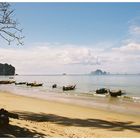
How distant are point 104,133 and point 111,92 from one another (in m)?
29.4

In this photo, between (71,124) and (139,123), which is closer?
(71,124)

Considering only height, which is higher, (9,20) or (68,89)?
(9,20)

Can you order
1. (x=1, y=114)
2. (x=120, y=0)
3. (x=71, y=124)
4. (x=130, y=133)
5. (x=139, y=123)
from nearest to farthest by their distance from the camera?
(x=120, y=0), (x=1, y=114), (x=130, y=133), (x=71, y=124), (x=139, y=123)

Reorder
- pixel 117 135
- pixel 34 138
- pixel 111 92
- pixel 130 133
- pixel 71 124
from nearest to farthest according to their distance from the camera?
pixel 34 138, pixel 117 135, pixel 130 133, pixel 71 124, pixel 111 92

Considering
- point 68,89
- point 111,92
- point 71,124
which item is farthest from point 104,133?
point 68,89

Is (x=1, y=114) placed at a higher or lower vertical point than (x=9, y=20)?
lower

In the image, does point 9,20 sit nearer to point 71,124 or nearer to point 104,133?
point 71,124

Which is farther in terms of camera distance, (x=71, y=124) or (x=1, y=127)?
(x=71, y=124)

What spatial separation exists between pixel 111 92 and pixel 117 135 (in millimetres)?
29642

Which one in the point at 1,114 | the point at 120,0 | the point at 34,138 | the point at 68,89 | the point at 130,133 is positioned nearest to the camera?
the point at 34,138

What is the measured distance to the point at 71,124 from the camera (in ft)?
58.1

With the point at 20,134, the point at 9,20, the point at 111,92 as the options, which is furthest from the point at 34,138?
the point at 111,92

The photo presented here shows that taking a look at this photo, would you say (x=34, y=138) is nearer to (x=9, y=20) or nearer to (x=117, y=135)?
(x=117, y=135)

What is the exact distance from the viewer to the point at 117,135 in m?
15.0
